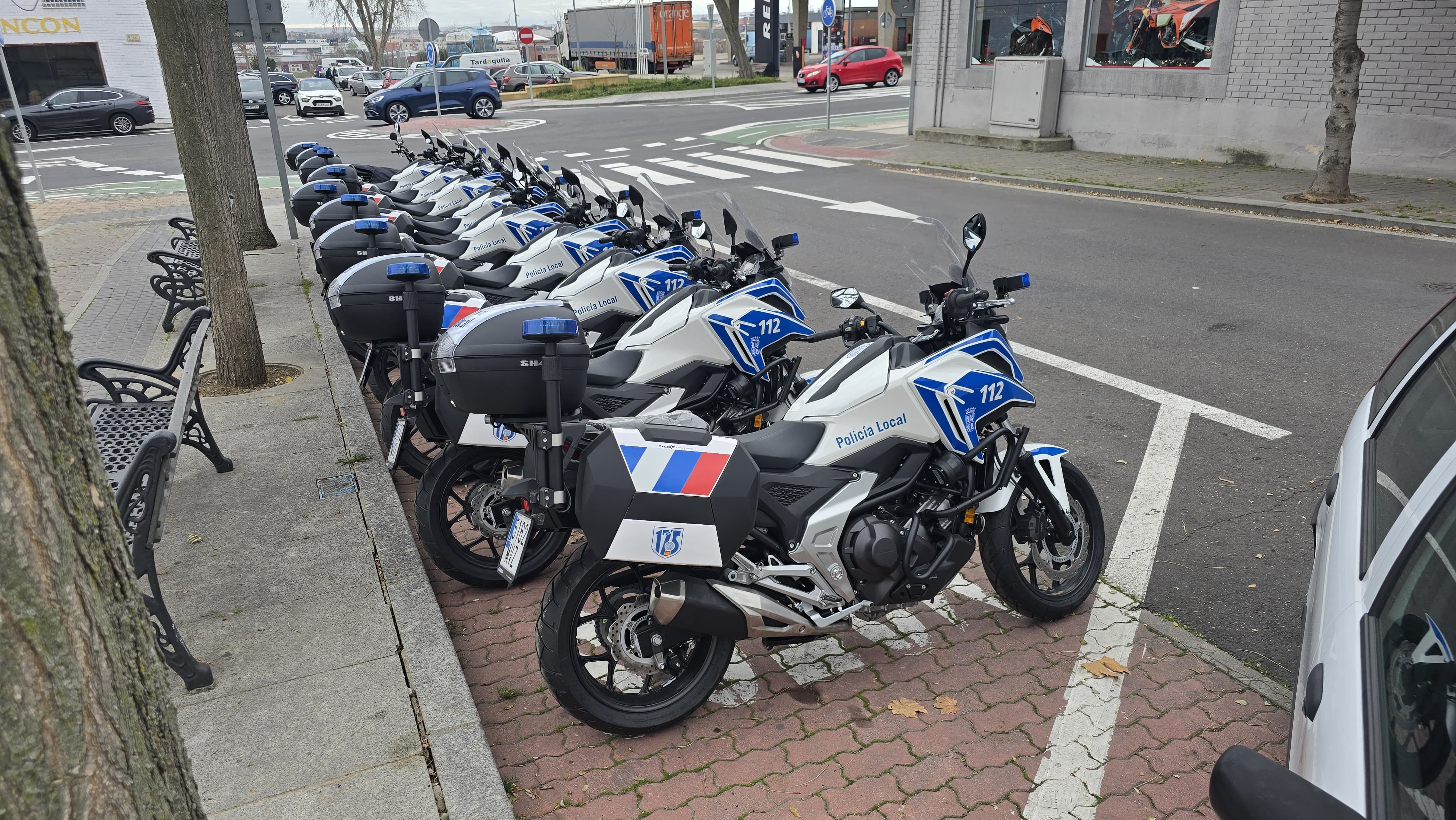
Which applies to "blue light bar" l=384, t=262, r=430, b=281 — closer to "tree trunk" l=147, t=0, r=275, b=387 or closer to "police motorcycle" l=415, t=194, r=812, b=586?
"police motorcycle" l=415, t=194, r=812, b=586

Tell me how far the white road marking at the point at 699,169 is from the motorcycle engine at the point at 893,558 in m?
13.7

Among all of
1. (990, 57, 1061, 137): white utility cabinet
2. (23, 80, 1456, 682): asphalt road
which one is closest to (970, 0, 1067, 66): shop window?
(990, 57, 1061, 137): white utility cabinet

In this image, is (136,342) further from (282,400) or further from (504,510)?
(504,510)

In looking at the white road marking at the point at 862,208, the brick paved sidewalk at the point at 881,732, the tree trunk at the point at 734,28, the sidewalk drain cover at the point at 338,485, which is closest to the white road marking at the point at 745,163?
the white road marking at the point at 862,208

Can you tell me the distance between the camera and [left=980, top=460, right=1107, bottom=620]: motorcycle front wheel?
3652 mm

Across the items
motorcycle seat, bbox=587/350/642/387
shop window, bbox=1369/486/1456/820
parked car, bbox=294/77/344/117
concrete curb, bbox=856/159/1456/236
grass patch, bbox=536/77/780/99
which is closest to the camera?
shop window, bbox=1369/486/1456/820

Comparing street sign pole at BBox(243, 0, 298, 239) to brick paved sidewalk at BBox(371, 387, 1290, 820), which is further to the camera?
street sign pole at BBox(243, 0, 298, 239)

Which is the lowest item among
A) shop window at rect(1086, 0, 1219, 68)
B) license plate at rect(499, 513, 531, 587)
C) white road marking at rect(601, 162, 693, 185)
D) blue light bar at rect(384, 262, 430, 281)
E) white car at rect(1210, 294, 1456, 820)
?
white road marking at rect(601, 162, 693, 185)

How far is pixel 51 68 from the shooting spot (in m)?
34.2

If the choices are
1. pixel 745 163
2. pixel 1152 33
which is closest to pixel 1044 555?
pixel 1152 33

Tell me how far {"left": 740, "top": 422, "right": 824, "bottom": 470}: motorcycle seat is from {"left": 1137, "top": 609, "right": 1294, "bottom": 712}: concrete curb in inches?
61.9

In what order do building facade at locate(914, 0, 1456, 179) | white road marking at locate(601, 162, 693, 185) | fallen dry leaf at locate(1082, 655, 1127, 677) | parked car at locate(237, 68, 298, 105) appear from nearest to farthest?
fallen dry leaf at locate(1082, 655, 1127, 677)
building facade at locate(914, 0, 1456, 179)
white road marking at locate(601, 162, 693, 185)
parked car at locate(237, 68, 298, 105)

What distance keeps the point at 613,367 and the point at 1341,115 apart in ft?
35.5

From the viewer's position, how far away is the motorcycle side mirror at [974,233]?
3.53m
